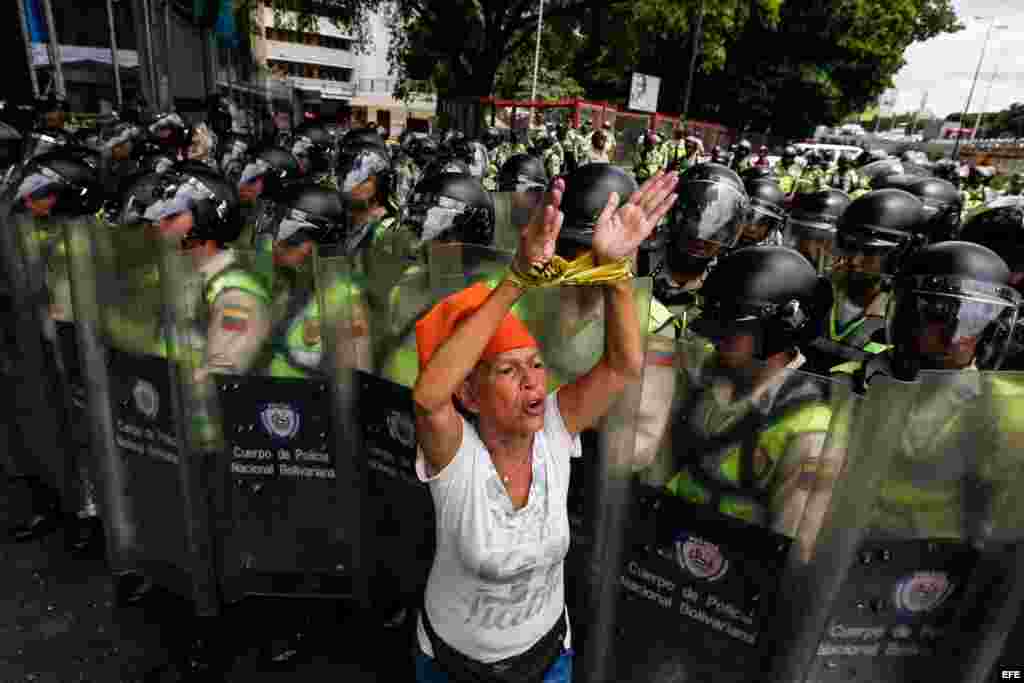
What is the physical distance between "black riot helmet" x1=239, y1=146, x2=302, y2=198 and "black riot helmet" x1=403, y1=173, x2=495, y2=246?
184 cm

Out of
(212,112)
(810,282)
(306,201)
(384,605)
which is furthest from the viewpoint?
(212,112)

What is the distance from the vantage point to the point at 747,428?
5.73 feet

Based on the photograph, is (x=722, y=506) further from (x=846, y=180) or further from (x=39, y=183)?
(x=846, y=180)

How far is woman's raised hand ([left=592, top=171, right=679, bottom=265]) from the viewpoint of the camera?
1.56m

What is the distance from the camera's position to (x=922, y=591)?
1687mm

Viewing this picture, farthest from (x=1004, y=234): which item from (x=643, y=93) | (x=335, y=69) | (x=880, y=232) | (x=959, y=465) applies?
(x=335, y=69)

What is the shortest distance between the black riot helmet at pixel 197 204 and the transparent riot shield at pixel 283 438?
996 mm

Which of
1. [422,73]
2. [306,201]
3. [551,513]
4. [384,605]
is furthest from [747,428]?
[422,73]

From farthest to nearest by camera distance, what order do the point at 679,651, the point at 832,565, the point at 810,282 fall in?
the point at 810,282, the point at 679,651, the point at 832,565

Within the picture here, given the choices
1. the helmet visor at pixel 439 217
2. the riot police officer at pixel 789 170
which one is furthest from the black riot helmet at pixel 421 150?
the helmet visor at pixel 439 217

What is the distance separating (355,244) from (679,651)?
3.43 meters

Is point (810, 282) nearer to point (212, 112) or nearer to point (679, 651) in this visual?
point (679, 651)

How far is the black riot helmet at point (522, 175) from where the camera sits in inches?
257

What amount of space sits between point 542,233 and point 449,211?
7.81 ft
